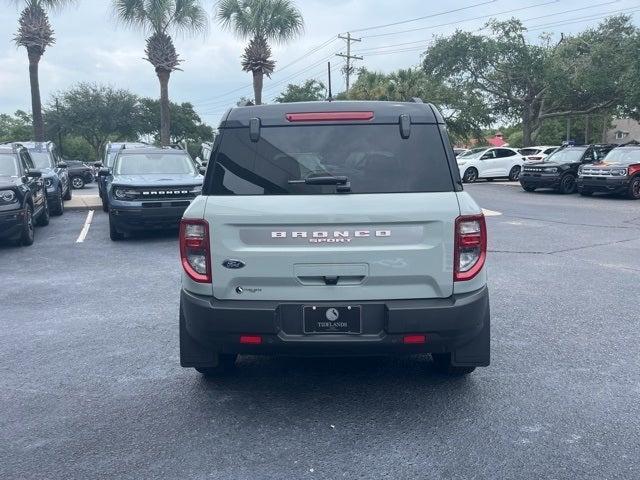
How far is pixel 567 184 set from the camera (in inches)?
887

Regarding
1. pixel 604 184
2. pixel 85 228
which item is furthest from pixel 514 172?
pixel 85 228

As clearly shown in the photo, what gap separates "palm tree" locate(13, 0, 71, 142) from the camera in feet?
77.7

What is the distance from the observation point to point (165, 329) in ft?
19.7

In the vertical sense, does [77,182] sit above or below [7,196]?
below

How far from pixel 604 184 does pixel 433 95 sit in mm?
20020

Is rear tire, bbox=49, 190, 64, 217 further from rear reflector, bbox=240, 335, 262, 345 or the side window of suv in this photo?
the side window of suv

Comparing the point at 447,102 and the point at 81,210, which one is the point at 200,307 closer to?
the point at 81,210

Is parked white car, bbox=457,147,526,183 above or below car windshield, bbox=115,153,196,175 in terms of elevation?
below

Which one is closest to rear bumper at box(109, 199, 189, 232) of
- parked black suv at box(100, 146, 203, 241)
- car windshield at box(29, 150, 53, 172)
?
parked black suv at box(100, 146, 203, 241)

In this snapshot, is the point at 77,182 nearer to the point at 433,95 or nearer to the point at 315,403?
Answer: the point at 433,95

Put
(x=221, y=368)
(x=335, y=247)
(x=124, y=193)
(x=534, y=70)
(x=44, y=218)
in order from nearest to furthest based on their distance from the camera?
1. (x=335, y=247)
2. (x=221, y=368)
3. (x=124, y=193)
4. (x=44, y=218)
5. (x=534, y=70)

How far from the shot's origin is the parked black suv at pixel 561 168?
2247 centimetres

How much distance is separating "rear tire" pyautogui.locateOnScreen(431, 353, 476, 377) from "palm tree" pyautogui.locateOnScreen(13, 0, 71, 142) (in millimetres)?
22773

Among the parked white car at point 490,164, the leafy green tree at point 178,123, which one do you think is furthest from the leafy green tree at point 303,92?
the parked white car at point 490,164
